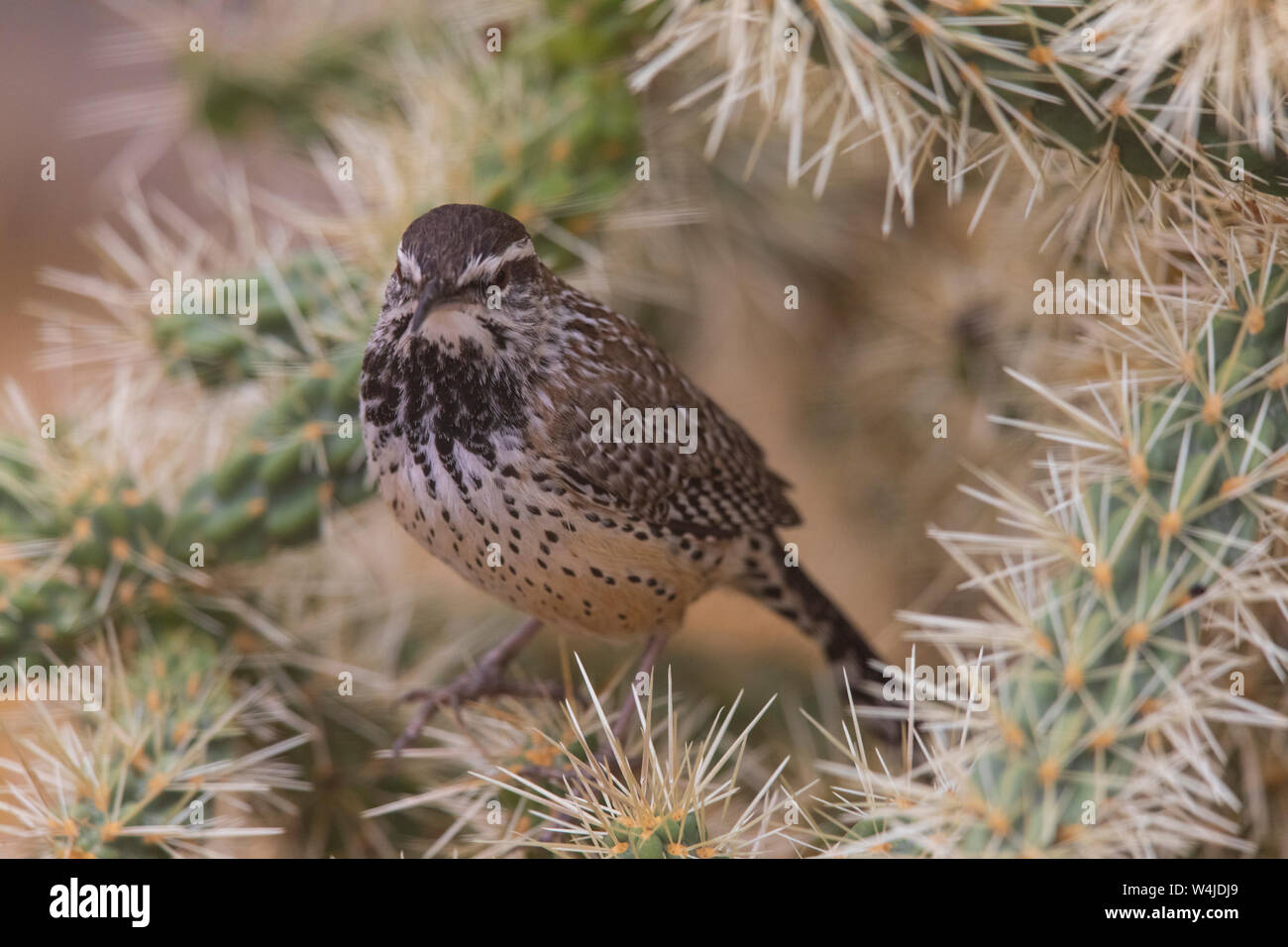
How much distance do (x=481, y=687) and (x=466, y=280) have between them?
0.70m

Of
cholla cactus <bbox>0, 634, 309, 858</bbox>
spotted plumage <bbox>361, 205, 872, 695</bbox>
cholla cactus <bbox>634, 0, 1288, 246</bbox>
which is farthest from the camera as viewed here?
cholla cactus <bbox>0, 634, 309, 858</bbox>

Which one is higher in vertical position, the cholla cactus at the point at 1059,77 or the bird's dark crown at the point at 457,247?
the cholla cactus at the point at 1059,77

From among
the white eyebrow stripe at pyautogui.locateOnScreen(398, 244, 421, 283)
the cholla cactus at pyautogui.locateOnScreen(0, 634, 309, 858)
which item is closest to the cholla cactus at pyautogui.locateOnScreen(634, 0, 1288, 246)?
the white eyebrow stripe at pyautogui.locateOnScreen(398, 244, 421, 283)

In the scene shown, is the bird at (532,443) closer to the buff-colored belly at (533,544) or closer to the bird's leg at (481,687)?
the buff-colored belly at (533,544)

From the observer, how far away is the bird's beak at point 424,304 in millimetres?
1204

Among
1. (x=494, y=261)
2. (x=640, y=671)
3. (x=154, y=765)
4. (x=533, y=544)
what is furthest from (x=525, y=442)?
(x=154, y=765)

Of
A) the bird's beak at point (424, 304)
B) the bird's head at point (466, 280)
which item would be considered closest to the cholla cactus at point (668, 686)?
the bird's head at point (466, 280)

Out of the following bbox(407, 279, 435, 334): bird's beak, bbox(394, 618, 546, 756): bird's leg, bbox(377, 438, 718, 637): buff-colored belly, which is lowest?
bbox(394, 618, 546, 756): bird's leg

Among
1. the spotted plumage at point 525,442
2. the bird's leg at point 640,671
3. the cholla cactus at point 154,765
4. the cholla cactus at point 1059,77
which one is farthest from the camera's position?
the bird's leg at point 640,671

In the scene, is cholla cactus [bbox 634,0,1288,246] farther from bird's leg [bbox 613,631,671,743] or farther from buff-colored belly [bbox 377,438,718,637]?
bird's leg [bbox 613,631,671,743]

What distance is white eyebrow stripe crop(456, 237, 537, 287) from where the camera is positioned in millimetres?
1235

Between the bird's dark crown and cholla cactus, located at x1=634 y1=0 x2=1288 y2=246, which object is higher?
cholla cactus, located at x1=634 y1=0 x2=1288 y2=246

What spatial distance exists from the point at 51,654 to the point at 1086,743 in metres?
1.50
